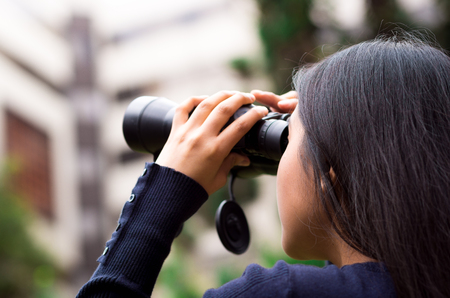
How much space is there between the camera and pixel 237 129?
63 cm

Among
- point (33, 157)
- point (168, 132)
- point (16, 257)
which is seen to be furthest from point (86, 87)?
point (168, 132)

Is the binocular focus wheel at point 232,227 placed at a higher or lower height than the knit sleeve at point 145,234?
lower

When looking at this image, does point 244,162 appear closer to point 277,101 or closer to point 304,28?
point 277,101

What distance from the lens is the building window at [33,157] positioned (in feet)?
18.7

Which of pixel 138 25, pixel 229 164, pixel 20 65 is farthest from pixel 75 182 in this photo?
pixel 229 164

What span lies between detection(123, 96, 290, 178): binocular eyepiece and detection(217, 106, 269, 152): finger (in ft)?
0.07

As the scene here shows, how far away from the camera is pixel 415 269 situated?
44 centimetres

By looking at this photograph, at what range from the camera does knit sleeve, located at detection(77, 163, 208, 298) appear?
51cm

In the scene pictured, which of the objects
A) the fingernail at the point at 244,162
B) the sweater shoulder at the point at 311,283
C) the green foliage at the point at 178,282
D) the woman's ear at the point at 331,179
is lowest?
the green foliage at the point at 178,282

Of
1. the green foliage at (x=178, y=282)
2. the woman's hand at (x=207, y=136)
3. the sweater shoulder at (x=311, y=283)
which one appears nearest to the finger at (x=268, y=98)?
the woman's hand at (x=207, y=136)

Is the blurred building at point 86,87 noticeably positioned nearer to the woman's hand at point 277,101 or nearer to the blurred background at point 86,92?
the blurred background at point 86,92

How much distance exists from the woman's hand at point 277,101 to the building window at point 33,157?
5.48 meters

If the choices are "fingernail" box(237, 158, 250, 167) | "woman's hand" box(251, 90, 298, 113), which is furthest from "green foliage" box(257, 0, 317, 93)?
"fingernail" box(237, 158, 250, 167)

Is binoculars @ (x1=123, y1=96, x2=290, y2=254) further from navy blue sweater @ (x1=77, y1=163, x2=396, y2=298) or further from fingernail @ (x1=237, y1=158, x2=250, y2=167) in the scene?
navy blue sweater @ (x1=77, y1=163, x2=396, y2=298)
